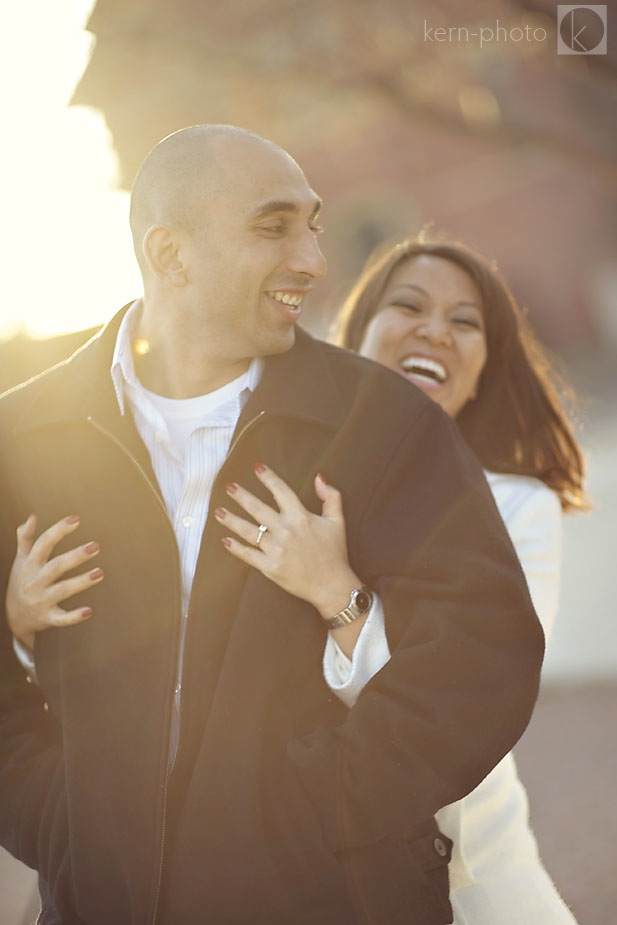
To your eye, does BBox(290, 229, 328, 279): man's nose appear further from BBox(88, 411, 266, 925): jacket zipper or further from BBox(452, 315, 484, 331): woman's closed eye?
BBox(452, 315, 484, 331): woman's closed eye

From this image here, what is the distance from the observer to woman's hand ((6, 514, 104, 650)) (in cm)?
248

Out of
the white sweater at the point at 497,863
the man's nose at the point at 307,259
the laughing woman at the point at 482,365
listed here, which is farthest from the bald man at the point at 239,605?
the laughing woman at the point at 482,365

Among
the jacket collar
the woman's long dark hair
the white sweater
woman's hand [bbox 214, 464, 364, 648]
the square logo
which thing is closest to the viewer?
woman's hand [bbox 214, 464, 364, 648]

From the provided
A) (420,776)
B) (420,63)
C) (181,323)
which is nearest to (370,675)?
(420,776)

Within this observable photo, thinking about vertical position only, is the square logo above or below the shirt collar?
above

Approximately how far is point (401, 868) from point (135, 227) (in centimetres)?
170

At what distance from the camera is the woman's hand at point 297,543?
2381 millimetres

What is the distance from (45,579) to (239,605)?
46cm

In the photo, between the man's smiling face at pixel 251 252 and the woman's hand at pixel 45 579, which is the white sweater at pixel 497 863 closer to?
the woman's hand at pixel 45 579

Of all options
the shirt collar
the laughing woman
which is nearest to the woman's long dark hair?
the laughing woman

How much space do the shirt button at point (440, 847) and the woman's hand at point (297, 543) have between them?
0.49 m

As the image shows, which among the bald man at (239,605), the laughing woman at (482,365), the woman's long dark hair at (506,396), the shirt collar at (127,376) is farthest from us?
the woman's long dark hair at (506,396)

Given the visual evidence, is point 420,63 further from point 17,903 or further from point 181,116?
point 17,903

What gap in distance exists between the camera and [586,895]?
204 inches
